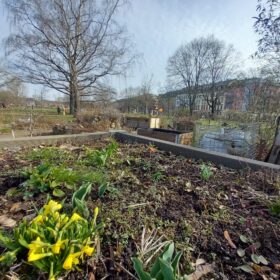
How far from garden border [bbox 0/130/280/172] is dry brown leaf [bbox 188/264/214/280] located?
1.70m

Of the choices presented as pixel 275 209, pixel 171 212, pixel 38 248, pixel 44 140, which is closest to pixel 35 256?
pixel 38 248

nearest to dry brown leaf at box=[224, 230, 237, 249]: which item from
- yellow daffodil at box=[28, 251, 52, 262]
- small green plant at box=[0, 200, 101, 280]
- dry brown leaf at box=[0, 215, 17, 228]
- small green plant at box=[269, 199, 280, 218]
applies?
small green plant at box=[269, 199, 280, 218]

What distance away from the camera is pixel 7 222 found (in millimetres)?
1276

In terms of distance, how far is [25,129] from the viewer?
11906 millimetres

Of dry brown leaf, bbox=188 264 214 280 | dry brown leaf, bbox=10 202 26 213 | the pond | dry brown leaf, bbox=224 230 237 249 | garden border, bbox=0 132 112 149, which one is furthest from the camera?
the pond

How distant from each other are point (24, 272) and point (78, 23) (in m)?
17.1

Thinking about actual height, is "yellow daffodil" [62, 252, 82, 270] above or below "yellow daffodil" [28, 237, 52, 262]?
below

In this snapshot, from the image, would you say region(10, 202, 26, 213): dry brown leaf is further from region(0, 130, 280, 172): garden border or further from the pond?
the pond

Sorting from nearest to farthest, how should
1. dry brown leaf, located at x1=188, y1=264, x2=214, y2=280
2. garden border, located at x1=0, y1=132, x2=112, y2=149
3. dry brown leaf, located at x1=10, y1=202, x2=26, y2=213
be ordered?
dry brown leaf, located at x1=188, y1=264, x2=214, y2=280
dry brown leaf, located at x1=10, y1=202, x2=26, y2=213
garden border, located at x1=0, y1=132, x2=112, y2=149

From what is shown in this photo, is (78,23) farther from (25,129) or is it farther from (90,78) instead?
(25,129)

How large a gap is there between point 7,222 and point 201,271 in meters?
1.14

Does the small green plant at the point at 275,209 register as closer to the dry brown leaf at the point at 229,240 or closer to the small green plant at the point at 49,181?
the dry brown leaf at the point at 229,240

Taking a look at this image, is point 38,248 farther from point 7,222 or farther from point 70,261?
point 7,222

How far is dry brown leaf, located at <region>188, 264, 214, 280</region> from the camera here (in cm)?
96
